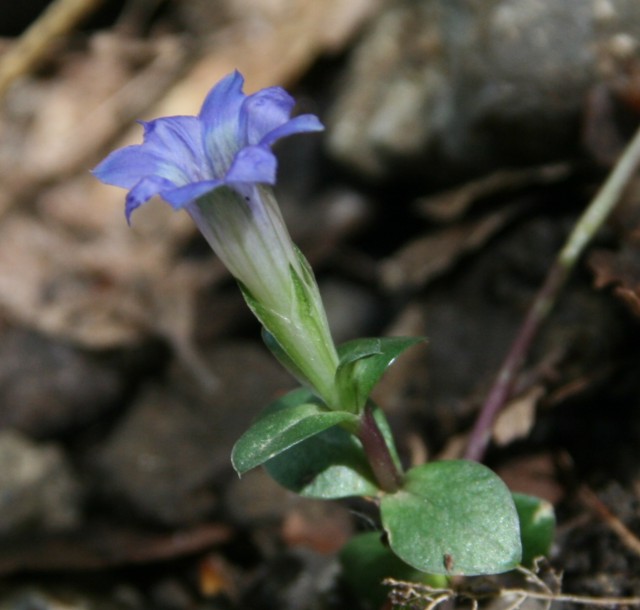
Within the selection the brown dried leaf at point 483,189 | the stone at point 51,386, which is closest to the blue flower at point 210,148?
the brown dried leaf at point 483,189

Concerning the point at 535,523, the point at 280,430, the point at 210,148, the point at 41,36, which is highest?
the point at 41,36

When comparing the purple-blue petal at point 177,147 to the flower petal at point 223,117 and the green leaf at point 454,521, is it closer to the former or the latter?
the flower petal at point 223,117

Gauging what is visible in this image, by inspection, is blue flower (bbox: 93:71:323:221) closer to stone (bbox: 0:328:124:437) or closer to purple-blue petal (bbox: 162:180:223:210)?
purple-blue petal (bbox: 162:180:223:210)

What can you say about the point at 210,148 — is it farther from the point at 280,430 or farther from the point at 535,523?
the point at 535,523

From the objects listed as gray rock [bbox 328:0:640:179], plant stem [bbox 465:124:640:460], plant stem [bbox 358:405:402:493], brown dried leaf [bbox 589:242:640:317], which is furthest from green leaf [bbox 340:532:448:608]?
gray rock [bbox 328:0:640:179]

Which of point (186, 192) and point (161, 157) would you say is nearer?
point (186, 192)

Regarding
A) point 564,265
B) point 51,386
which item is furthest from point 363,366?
point 51,386

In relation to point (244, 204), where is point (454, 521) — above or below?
below

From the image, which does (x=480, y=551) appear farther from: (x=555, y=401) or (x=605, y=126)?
(x=605, y=126)
